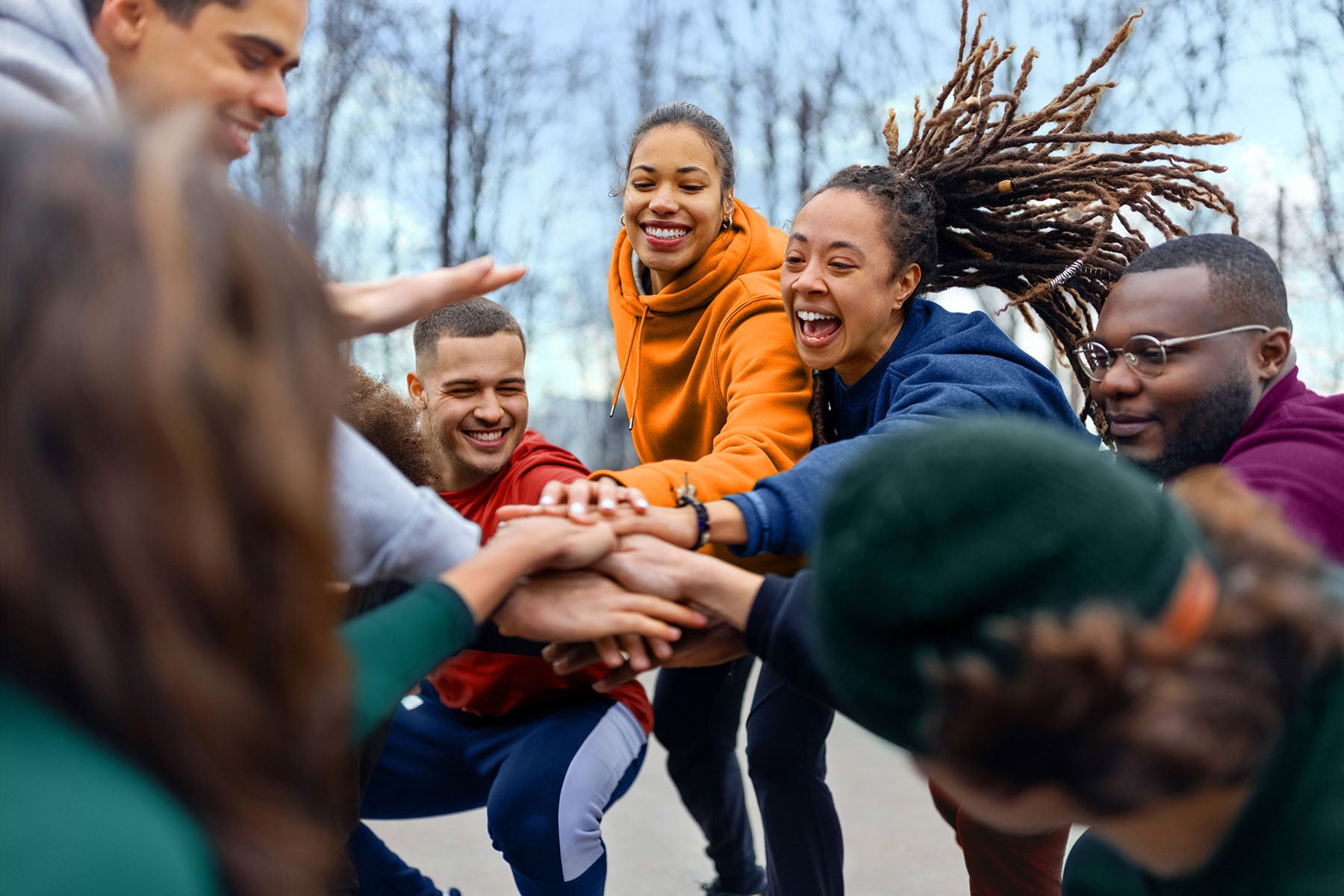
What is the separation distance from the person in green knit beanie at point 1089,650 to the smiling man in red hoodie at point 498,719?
1.35 m

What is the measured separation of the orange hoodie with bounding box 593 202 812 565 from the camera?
2258mm

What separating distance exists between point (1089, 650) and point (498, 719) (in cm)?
196

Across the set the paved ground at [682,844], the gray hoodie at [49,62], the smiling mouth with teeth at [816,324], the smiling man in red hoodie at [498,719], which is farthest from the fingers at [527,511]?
the paved ground at [682,844]

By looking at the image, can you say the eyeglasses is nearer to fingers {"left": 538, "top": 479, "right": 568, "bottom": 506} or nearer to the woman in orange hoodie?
the woman in orange hoodie

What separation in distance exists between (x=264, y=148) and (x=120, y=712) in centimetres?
804

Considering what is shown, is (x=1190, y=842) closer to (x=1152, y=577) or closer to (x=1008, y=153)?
(x=1152, y=577)

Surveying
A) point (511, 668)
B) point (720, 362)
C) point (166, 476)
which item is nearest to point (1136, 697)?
point (166, 476)

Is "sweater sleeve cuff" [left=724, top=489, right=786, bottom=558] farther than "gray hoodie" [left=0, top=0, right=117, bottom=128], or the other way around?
"sweater sleeve cuff" [left=724, top=489, right=786, bottom=558]

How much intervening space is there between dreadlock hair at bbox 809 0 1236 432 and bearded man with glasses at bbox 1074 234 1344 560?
0.37m

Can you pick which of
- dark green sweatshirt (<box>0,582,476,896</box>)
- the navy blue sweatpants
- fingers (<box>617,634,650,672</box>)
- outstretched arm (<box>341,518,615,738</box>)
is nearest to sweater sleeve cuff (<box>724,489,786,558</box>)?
fingers (<box>617,634,650,672</box>)

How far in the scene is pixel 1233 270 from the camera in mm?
2303

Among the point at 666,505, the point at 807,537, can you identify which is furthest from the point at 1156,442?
the point at 666,505

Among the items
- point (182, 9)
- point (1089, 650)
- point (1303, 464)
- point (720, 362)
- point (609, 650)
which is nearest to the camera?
point (1089, 650)

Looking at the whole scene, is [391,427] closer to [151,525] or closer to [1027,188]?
[1027,188]
